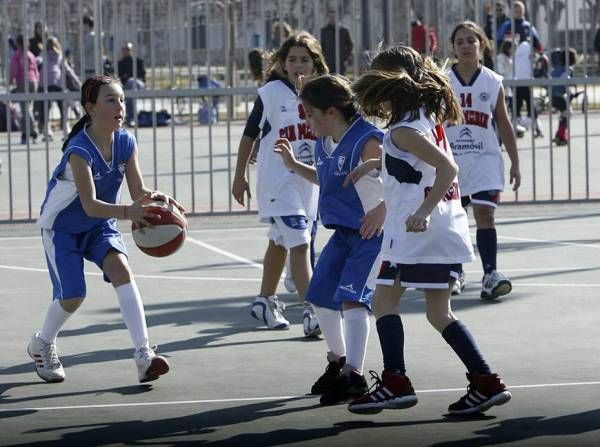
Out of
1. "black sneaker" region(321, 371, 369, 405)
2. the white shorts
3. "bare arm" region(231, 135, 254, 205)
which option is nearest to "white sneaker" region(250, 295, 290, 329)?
the white shorts

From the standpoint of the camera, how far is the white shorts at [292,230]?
9578mm

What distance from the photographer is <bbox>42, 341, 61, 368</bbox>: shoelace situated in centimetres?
832

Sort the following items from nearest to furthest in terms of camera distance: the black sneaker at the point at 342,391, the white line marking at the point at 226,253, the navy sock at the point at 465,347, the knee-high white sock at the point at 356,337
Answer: the navy sock at the point at 465,347 → the black sneaker at the point at 342,391 → the knee-high white sock at the point at 356,337 → the white line marking at the point at 226,253

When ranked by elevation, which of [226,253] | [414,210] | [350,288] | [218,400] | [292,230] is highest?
[414,210]

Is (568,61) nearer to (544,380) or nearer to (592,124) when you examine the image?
(592,124)

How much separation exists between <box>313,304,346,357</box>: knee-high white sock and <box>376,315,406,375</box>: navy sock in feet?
2.00

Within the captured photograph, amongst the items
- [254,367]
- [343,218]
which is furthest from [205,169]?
[343,218]

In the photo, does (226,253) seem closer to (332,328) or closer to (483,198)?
(483,198)

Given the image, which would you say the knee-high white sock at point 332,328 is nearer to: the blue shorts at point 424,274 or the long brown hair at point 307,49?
the blue shorts at point 424,274

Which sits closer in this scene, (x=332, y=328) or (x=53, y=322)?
(x=332, y=328)

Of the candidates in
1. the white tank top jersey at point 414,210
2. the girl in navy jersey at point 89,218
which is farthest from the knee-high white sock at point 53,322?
the white tank top jersey at point 414,210

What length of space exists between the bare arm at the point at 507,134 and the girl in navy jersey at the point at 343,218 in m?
3.16

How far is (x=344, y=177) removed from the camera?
7.87 meters

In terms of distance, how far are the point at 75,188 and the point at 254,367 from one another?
1.31 metres
